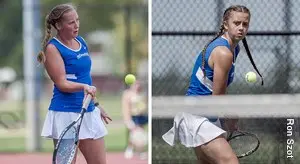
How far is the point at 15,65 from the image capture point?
32.0 meters

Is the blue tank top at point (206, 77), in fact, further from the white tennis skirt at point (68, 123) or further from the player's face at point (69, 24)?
the player's face at point (69, 24)

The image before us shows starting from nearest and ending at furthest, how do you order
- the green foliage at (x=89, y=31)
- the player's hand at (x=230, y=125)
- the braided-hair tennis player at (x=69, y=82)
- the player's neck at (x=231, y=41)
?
the braided-hair tennis player at (x=69, y=82)
the player's neck at (x=231, y=41)
the player's hand at (x=230, y=125)
the green foliage at (x=89, y=31)

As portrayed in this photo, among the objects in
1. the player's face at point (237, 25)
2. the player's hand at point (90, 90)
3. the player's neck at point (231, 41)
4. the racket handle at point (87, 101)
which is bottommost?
the racket handle at point (87, 101)

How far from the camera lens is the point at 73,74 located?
554 centimetres

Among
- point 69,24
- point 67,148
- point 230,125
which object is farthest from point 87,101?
point 230,125

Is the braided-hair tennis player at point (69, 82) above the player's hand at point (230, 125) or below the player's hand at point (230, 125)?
above

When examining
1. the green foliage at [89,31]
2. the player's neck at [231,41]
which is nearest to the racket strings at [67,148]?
the player's neck at [231,41]

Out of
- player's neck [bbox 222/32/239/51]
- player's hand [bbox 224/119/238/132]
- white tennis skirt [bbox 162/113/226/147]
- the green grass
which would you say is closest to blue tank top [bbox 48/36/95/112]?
white tennis skirt [bbox 162/113/226/147]

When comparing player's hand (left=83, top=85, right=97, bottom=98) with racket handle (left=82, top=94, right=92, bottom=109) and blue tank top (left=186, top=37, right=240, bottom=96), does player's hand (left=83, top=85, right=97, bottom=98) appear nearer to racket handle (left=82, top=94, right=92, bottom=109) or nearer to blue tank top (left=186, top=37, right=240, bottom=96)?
racket handle (left=82, top=94, right=92, bottom=109)

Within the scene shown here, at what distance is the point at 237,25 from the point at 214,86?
44 cm

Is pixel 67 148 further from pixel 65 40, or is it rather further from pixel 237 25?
pixel 237 25

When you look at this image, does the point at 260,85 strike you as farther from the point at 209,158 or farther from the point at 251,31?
the point at 209,158

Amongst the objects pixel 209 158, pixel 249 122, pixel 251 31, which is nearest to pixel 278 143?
pixel 249 122

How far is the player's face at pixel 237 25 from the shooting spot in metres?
5.68
